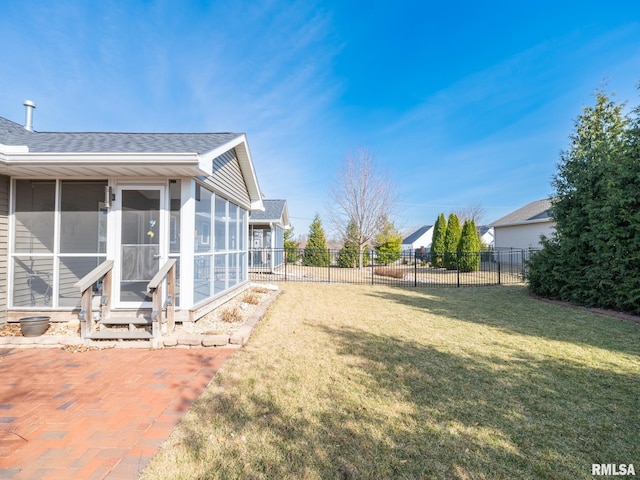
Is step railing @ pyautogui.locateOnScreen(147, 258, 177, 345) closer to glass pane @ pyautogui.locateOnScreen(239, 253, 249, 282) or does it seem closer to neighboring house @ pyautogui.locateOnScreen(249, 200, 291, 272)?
glass pane @ pyautogui.locateOnScreen(239, 253, 249, 282)

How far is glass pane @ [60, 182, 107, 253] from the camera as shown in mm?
5105

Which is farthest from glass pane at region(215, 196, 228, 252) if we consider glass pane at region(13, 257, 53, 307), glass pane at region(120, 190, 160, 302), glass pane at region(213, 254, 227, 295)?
glass pane at region(13, 257, 53, 307)

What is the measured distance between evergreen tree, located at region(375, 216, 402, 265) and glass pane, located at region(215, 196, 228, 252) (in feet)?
42.9

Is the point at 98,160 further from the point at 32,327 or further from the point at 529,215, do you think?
the point at 529,215

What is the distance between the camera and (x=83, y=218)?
203 inches

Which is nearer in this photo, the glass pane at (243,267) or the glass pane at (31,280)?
the glass pane at (31,280)

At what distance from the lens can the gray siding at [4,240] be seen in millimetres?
4938

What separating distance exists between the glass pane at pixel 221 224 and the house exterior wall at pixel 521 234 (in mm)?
19917

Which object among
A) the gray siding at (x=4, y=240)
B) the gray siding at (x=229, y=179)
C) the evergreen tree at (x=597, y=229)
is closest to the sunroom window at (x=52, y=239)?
the gray siding at (x=4, y=240)

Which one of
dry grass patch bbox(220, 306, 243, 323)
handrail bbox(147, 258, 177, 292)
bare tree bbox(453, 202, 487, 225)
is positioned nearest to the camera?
handrail bbox(147, 258, 177, 292)

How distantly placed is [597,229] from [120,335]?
11.1 m

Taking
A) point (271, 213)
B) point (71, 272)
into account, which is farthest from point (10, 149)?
point (271, 213)

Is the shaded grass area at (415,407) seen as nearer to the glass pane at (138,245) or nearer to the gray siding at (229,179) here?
the glass pane at (138,245)

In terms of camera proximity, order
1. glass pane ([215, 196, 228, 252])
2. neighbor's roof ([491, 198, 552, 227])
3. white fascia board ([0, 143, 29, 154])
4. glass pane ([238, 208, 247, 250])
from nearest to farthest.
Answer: white fascia board ([0, 143, 29, 154]), glass pane ([215, 196, 228, 252]), glass pane ([238, 208, 247, 250]), neighbor's roof ([491, 198, 552, 227])
